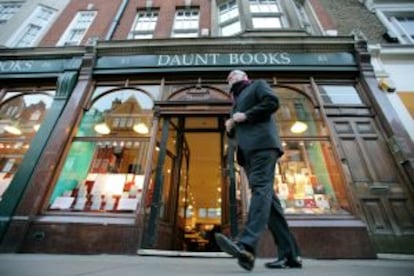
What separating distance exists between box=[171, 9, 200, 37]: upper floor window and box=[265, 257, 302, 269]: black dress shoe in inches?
299

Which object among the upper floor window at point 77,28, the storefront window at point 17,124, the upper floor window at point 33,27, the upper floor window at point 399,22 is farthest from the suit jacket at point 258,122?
the upper floor window at point 33,27

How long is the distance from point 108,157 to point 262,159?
4.43 metres

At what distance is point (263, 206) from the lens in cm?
241

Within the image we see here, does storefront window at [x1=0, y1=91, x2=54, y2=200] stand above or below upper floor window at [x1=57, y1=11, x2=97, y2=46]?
below

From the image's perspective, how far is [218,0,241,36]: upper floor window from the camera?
8.50 meters

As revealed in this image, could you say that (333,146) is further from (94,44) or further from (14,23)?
(14,23)

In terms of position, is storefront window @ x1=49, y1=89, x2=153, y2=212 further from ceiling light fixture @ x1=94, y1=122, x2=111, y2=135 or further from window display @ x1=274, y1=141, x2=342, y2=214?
window display @ x1=274, y1=141, x2=342, y2=214

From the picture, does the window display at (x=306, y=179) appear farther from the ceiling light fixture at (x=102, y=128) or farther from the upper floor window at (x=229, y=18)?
the upper floor window at (x=229, y=18)

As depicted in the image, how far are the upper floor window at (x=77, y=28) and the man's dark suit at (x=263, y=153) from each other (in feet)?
26.3

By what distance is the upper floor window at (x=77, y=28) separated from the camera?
8748 mm

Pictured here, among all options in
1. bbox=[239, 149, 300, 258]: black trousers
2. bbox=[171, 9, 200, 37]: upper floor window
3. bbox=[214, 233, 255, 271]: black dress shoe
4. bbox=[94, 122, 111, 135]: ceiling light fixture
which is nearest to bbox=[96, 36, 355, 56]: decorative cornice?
bbox=[171, 9, 200, 37]: upper floor window

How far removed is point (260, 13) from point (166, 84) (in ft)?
14.4

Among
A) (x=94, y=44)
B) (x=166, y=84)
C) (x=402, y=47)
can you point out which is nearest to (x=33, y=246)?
(x=166, y=84)

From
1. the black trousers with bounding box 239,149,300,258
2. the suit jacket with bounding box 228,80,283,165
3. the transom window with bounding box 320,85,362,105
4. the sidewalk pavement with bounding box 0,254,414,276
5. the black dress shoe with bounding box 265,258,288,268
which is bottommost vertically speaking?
the sidewalk pavement with bounding box 0,254,414,276
